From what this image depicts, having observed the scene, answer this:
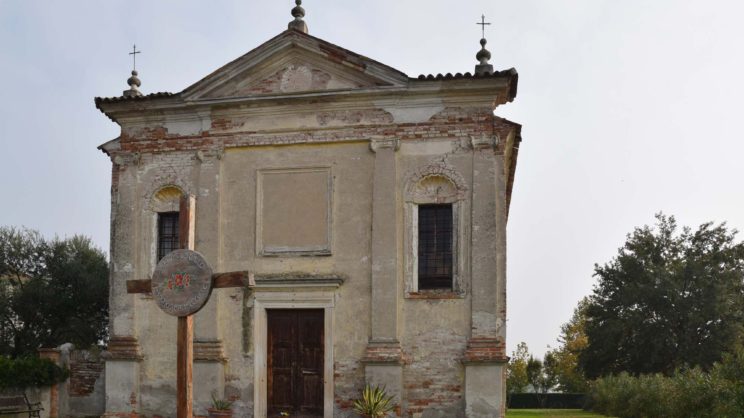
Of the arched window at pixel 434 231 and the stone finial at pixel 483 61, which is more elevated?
the stone finial at pixel 483 61

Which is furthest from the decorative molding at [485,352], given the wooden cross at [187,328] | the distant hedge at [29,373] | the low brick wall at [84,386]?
the distant hedge at [29,373]

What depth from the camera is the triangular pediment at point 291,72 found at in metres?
14.3

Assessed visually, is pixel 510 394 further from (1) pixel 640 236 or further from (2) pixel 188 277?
(2) pixel 188 277

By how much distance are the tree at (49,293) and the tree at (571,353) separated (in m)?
31.4

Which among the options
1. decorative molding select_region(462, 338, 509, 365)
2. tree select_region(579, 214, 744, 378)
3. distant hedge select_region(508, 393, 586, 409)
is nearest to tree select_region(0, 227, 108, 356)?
decorative molding select_region(462, 338, 509, 365)

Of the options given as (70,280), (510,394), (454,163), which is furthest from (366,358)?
(510,394)

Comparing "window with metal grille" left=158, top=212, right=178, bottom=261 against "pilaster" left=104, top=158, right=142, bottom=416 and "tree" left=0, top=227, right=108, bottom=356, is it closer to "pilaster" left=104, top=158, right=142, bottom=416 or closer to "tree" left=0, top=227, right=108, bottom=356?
"pilaster" left=104, top=158, right=142, bottom=416

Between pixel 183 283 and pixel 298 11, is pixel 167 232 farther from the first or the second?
pixel 183 283

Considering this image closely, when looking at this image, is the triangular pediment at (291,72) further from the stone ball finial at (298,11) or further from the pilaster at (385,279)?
the pilaster at (385,279)

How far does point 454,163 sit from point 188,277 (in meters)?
6.54

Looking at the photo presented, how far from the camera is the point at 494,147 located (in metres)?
13.7

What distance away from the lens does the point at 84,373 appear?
15.3 metres

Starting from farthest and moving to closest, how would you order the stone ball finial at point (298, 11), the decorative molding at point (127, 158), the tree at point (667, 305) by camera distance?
the tree at point (667, 305)
the stone ball finial at point (298, 11)
the decorative molding at point (127, 158)

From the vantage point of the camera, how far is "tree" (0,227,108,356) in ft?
79.0
